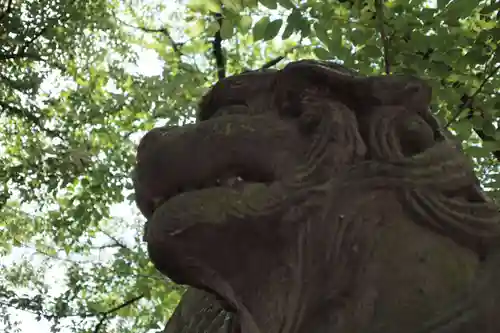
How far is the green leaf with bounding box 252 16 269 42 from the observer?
3.20m

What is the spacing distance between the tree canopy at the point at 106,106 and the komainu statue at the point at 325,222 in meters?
2.09

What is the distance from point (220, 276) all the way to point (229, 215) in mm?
129

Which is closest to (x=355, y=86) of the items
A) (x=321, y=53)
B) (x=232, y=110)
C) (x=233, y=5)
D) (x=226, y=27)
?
(x=232, y=110)

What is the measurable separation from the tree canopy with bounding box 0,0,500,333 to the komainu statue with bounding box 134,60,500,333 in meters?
2.09

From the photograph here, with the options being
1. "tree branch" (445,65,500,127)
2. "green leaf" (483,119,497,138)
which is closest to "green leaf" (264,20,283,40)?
"tree branch" (445,65,500,127)

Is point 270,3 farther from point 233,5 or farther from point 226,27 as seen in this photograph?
point 226,27

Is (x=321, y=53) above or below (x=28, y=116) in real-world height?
below

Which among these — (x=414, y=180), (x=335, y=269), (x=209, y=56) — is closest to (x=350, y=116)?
(x=414, y=180)

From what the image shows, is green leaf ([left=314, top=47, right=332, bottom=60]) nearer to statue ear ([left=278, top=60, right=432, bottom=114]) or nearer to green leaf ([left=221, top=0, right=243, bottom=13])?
green leaf ([left=221, top=0, right=243, bottom=13])

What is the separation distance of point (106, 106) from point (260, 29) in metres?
2.65

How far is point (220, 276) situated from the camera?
1.28m

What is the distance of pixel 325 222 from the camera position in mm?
1257

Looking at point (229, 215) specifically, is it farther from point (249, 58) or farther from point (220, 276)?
point (249, 58)

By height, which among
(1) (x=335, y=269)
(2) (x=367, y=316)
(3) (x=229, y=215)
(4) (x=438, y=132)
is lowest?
(2) (x=367, y=316)
